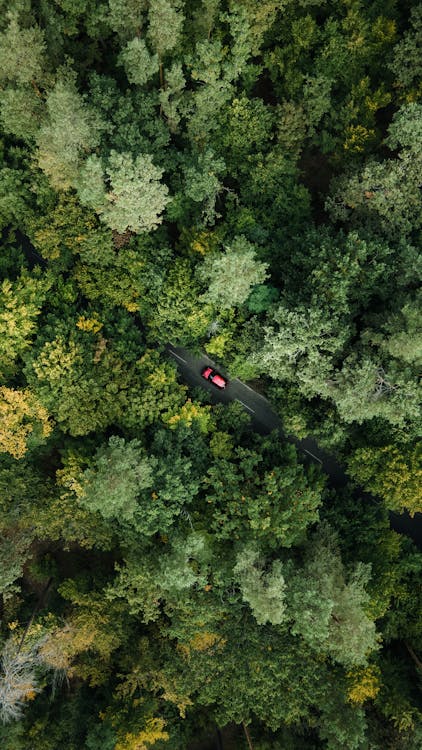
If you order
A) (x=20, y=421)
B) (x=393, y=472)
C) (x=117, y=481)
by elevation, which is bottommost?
(x=20, y=421)

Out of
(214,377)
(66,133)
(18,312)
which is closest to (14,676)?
(18,312)

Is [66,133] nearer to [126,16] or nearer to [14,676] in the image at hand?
[126,16]

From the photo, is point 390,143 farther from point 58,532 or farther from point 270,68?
point 58,532

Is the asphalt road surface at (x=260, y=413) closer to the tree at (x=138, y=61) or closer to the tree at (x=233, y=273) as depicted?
the tree at (x=233, y=273)

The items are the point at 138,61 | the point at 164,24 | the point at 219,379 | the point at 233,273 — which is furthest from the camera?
the point at 219,379

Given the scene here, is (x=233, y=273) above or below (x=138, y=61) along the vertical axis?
below

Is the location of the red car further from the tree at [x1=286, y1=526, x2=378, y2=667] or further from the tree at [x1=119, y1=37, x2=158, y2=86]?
the tree at [x1=119, y1=37, x2=158, y2=86]
